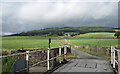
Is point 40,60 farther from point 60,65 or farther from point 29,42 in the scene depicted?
point 29,42

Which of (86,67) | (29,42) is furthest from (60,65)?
(29,42)

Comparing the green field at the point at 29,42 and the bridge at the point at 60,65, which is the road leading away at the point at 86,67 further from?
the green field at the point at 29,42

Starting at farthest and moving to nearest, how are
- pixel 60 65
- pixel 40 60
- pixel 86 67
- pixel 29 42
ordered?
1. pixel 29 42
2. pixel 40 60
3. pixel 60 65
4. pixel 86 67

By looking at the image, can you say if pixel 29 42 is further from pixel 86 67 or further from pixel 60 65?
pixel 86 67

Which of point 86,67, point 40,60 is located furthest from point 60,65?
point 40,60

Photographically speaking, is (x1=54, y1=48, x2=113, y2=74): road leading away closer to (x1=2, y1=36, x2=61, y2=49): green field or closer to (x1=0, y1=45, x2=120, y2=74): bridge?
(x1=0, y1=45, x2=120, y2=74): bridge

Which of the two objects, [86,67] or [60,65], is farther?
[60,65]

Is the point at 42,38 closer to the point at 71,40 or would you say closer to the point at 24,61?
the point at 24,61

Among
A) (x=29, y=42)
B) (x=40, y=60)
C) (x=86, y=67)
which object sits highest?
(x=29, y=42)

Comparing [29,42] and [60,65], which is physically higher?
[29,42]

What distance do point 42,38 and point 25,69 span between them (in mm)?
8479

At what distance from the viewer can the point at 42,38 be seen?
11617 mm

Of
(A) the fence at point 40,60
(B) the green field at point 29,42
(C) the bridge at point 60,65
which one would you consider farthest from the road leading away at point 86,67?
(B) the green field at point 29,42

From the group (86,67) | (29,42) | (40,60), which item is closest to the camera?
(86,67)
